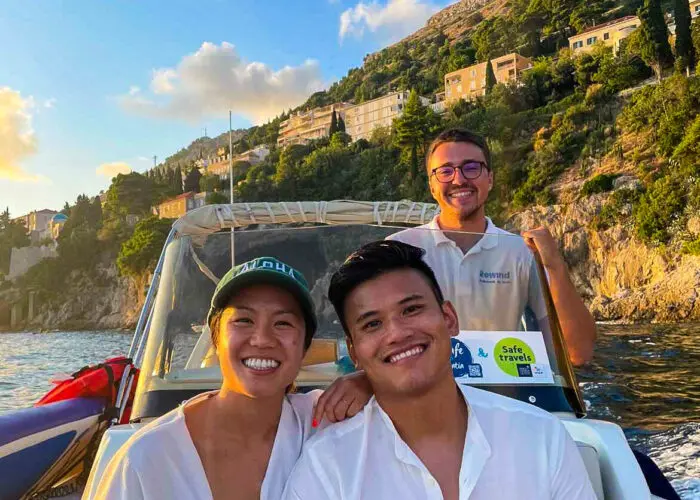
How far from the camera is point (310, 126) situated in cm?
10956

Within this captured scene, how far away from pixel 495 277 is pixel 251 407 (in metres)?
1.51

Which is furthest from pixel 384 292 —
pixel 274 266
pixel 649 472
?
pixel 649 472

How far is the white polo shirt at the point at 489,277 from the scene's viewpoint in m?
2.67

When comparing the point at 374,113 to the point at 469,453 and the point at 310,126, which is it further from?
the point at 469,453

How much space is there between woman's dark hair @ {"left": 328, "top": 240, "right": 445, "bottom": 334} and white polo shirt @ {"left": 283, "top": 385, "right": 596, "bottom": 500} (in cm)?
38

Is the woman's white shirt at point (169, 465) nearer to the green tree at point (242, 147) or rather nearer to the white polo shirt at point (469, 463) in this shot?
the white polo shirt at point (469, 463)

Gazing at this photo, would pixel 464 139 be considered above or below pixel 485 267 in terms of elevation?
above

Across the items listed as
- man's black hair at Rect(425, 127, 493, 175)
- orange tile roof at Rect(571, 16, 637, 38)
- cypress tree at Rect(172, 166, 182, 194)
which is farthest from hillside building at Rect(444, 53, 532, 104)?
man's black hair at Rect(425, 127, 493, 175)

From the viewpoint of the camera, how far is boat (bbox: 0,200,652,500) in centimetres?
188

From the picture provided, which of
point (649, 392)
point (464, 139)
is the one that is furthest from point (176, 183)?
point (464, 139)

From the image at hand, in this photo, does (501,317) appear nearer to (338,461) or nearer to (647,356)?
(338,461)

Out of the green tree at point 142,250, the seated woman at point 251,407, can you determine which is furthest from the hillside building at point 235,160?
the seated woman at point 251,407

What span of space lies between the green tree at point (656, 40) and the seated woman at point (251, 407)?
57.0 m

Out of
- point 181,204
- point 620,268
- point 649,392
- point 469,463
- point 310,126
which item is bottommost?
point 649,392
